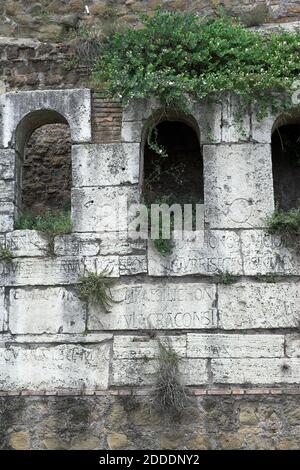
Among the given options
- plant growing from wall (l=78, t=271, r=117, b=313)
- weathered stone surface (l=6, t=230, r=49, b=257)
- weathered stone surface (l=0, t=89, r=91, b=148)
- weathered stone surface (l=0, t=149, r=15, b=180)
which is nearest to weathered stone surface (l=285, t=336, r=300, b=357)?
plant growing from wall (l=78, t=271, r=117, b=313)

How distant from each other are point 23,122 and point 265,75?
2336mm

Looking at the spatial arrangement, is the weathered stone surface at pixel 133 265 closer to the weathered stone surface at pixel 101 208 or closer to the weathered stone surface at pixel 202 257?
the weathered stone surface at pixel 202 257

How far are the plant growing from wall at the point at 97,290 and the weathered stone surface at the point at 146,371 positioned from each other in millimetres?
510

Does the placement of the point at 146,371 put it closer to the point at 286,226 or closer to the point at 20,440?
the point at 20,440

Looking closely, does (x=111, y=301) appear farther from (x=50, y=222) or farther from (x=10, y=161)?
(x=10, y=161)

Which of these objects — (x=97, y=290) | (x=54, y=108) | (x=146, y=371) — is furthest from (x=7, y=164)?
(x=146, y=371)

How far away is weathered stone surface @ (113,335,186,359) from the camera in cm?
583

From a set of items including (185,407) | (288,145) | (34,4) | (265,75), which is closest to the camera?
(185,407)

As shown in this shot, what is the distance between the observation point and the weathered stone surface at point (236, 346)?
227 inches

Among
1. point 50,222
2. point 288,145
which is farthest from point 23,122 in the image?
point 288,145

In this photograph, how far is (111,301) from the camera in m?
5.95

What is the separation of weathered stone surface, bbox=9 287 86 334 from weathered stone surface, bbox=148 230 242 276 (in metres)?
0.76

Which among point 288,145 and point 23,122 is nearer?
point 23,122

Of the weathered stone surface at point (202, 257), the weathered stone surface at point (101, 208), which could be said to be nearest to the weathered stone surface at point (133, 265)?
the weathered stone surface at point (202, 257)
